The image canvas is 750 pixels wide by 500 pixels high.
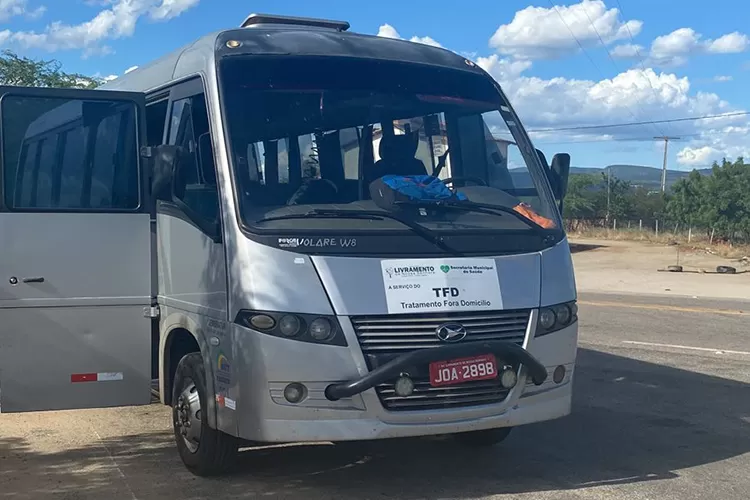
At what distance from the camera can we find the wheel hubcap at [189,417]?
5.89 m

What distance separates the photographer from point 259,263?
17.2 feet

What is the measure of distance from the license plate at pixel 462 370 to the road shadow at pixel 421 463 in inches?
31.0

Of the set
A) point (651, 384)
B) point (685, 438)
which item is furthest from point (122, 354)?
point (651, 384)

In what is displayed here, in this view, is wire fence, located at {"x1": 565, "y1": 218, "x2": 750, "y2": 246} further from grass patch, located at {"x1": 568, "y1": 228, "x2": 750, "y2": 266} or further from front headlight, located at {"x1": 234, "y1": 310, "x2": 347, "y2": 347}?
front headlight, located at {"x1": 234, "y1": 310, "x2": 347, "y2": 347}

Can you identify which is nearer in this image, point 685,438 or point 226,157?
point 226,157

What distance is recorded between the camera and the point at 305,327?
5191 millimetres

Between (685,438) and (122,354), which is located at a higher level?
(122,354)

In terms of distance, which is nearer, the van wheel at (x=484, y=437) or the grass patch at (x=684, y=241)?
the van wheel at (x=484, y=437)

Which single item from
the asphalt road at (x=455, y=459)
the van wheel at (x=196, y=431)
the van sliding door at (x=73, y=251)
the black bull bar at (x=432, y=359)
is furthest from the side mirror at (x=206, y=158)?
the asphalt road at (x=455, y=459)

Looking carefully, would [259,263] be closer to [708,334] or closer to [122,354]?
[122,354]

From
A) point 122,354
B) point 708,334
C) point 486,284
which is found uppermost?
point 486,284

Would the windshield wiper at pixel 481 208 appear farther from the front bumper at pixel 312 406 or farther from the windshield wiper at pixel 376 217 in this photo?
the front bumper at pixel 312 406

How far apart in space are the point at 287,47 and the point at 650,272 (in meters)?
27.8

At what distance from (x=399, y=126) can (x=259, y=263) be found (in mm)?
1539
